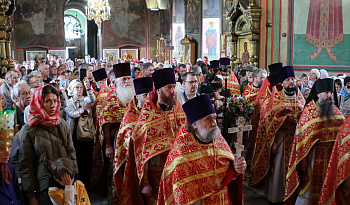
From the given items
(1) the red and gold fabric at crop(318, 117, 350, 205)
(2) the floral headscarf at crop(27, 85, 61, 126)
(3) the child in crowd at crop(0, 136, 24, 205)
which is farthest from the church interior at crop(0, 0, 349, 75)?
(3) the child in crowd at crop(0, 136, 24, 205)

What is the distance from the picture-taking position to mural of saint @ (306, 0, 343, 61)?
12.3 metres

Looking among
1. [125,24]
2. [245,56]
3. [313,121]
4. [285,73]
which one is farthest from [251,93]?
[125,24]

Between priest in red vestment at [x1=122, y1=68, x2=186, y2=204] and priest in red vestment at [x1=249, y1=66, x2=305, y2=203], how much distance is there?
6.73ft

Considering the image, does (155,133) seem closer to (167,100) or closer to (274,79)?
(167,100)

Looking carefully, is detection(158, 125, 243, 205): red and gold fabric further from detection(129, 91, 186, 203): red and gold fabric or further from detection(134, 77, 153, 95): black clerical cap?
detection(134, 77, 153, 95): black clerical cap

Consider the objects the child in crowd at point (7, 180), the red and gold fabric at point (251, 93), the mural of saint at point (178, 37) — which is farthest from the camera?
the mural of saint at point (178, 37)

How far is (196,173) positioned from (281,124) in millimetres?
2894

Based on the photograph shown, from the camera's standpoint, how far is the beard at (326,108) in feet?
15.5

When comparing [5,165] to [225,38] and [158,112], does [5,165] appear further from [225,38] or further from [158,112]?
[225,38]

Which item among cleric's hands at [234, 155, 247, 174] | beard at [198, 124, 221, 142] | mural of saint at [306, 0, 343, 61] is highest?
mural of saint at [306, 0, 343, 61]

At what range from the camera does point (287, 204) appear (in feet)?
17.7

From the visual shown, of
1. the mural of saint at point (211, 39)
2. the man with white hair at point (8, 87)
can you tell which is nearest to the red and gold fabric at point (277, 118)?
the man with white hair at point (8, 87)

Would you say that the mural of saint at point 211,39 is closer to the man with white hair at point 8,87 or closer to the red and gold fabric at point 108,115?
the man with white hair at point 8,87

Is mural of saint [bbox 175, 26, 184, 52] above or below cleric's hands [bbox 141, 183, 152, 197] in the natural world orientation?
above
